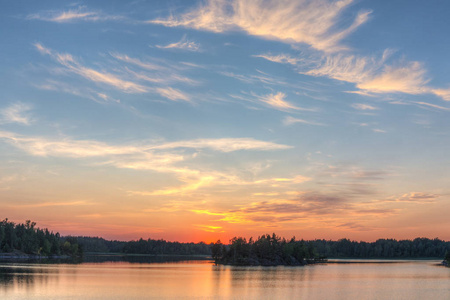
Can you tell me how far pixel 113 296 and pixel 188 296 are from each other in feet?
48.7

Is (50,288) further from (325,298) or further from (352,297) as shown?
(352,297)

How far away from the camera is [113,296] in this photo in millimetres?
84062

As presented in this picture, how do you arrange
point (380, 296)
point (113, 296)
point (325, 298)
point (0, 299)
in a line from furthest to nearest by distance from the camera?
point (380, 296), point (325, 298), point (113, 296), point (0, 299)

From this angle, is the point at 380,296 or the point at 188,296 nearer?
the point at 188,296

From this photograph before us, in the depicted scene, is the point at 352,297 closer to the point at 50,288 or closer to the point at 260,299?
the point at 260,299

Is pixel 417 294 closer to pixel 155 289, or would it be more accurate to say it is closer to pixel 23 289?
pixel 155 289

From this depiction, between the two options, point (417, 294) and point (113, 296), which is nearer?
point (113, 296)

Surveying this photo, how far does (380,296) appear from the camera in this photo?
95938 millimetres

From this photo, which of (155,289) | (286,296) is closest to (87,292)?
(155,289)

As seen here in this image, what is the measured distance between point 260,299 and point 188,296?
14632 millimetres

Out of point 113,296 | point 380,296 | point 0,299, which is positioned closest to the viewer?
point 0,299

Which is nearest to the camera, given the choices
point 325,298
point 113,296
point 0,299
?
point 0,299

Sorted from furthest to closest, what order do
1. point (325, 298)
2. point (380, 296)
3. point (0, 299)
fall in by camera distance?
point (380, 296)
point (325, 298)
point (0, 299)

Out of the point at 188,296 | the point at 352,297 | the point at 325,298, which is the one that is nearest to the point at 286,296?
the point at 325,298
